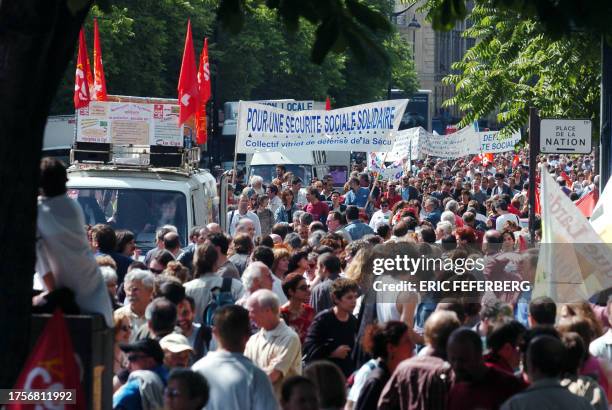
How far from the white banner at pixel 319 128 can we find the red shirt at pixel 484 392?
15.1 meters

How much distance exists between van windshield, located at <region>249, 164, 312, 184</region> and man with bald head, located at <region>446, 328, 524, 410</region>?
87.1 ft

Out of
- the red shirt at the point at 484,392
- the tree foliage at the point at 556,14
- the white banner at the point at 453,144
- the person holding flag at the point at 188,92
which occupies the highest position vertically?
the person holding flag at the point at 188,92

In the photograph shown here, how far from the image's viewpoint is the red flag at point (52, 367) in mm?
4855

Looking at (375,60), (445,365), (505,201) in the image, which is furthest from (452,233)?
(375,60)

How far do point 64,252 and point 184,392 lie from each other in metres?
1.00

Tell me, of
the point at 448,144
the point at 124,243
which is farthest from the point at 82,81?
the point at 448,144

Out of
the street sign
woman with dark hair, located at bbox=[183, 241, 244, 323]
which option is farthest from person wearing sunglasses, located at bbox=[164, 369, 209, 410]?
the street sign

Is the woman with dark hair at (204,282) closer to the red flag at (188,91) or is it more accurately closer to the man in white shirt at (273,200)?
the red flag at (188,91)

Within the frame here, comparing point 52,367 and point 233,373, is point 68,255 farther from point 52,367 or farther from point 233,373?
point 233,373

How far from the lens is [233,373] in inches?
260

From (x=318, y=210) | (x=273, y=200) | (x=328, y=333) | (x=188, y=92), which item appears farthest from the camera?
(x=273, y=200)

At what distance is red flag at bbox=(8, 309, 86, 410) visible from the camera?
486 cm

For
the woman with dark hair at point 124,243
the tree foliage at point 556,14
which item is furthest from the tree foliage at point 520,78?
the tree foliage at point 556,14

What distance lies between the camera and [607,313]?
845 cm
